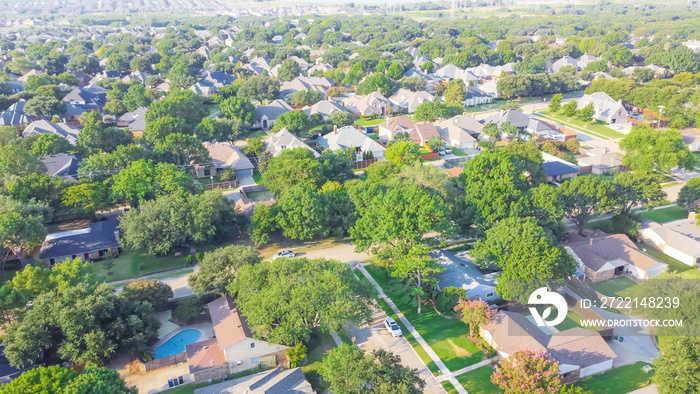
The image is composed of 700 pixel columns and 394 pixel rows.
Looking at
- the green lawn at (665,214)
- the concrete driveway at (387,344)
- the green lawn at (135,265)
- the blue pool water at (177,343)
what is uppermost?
the green lawn at (135,265)

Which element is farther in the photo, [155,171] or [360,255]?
[155,171]

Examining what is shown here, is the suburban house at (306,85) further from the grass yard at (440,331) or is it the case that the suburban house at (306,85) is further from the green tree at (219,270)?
the grass yard at (440,331)

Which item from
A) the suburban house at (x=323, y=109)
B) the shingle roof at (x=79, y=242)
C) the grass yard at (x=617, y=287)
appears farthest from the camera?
the suburban house at (x=323, y=109)

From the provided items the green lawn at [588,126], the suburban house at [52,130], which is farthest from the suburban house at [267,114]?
the green lawn at [588,126]

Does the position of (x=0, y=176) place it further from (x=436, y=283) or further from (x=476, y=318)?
(x=476, y=318)

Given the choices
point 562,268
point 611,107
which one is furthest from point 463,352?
point 611,107

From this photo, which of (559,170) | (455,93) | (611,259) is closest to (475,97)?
(455,93)

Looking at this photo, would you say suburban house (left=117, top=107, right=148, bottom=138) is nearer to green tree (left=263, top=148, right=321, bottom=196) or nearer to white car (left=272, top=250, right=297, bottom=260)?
green tree (left=263, top=148, right=321, bottom=196)
